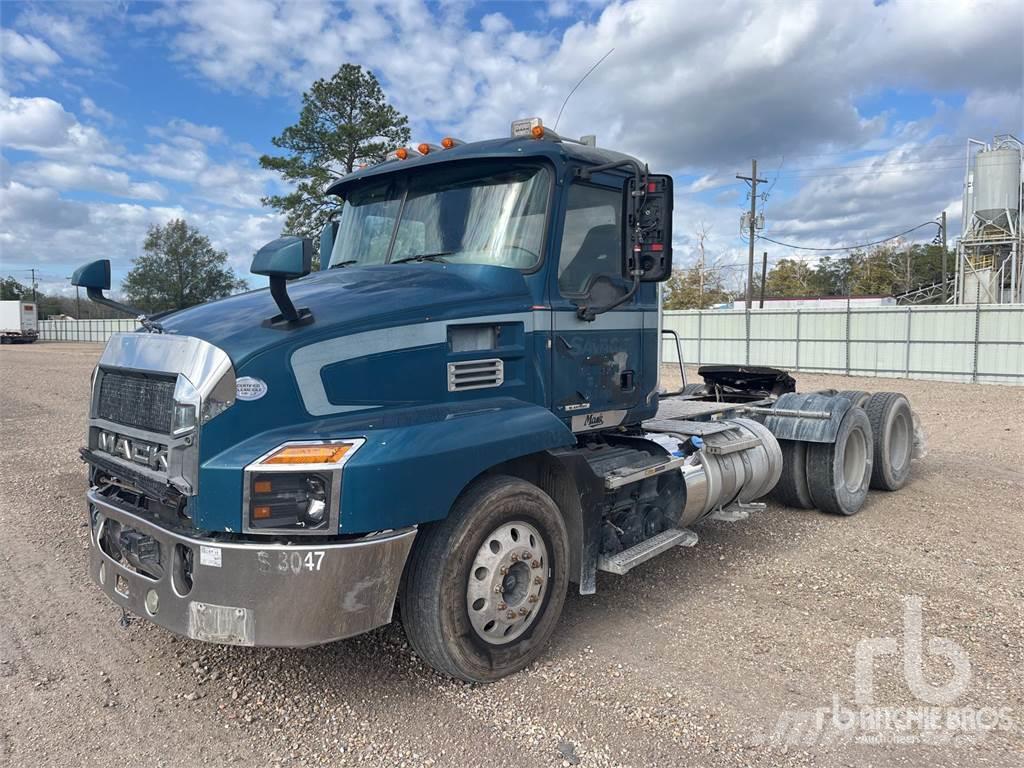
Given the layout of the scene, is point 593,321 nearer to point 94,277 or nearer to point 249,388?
point 249,388

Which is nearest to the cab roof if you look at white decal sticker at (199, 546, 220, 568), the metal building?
white decal sticker at (199, 546, 220, 568)

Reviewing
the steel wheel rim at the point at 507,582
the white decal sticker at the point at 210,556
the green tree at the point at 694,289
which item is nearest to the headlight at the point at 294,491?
the white decal sticker at the point at 210,556

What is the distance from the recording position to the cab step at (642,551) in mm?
4277

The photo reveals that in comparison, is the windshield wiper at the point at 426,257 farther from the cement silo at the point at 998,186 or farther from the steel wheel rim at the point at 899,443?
the cement silo at the point at 998,186

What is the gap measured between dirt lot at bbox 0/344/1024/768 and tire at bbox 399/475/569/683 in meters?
0.21

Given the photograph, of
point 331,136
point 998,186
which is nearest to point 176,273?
point 331,136

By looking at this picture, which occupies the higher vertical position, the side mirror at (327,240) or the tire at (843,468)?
the side mirror at (327,240)

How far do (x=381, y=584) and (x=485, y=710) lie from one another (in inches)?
33.2

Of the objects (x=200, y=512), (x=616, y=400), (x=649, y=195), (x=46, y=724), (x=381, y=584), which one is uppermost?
(x=649, y=195)

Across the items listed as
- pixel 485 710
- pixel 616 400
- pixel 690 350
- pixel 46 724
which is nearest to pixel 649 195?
pixel 616 400

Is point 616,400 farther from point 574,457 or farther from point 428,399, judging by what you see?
point 428,399

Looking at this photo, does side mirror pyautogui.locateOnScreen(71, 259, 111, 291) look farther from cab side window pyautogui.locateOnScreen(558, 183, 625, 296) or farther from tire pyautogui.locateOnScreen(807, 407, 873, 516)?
tire pyautogui.locateOnScreen(807, 407, 873, 516)

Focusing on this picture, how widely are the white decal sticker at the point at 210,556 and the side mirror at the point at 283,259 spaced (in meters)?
1.15

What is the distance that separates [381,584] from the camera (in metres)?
3.22
